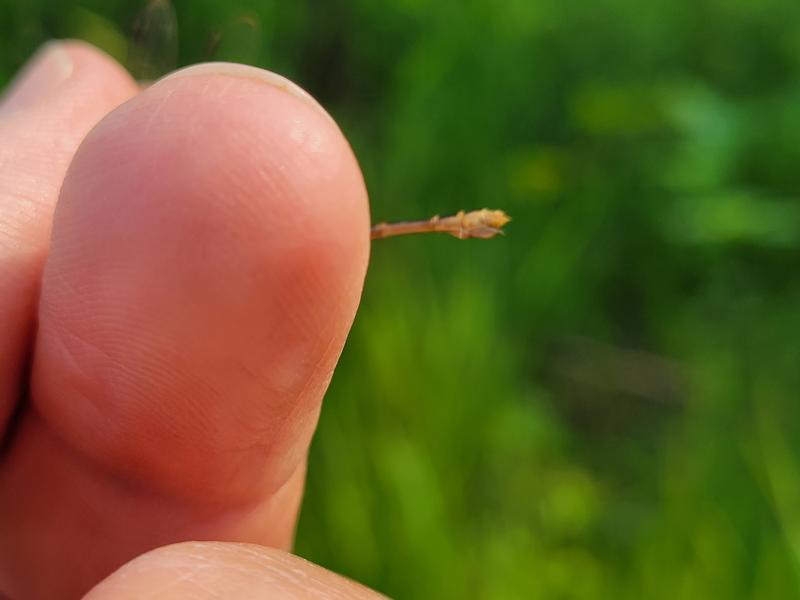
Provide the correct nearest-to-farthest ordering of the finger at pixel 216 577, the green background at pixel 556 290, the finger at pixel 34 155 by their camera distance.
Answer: the finger at pixel 216 577 < the finger at pixel 34 155 < the green background at pixel 556 290

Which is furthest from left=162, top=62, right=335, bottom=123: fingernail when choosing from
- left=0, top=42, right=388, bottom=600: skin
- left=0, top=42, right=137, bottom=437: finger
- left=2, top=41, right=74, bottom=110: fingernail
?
left=2, top=41, right=74, bottom=110: fingernail

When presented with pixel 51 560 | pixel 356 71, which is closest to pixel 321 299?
pixel 51 560

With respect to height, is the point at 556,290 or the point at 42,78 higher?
the point at 42,78

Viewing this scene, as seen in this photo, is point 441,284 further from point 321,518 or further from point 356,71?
point 356,71

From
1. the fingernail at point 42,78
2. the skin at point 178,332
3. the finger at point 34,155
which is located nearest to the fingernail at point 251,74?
the skin at point 178,332

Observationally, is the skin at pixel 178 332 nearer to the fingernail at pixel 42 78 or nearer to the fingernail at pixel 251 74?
the fingernail at pixel 251 74

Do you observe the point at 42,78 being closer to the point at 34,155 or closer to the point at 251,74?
the point at 34,155

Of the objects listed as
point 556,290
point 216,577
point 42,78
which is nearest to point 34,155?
point 42,78
